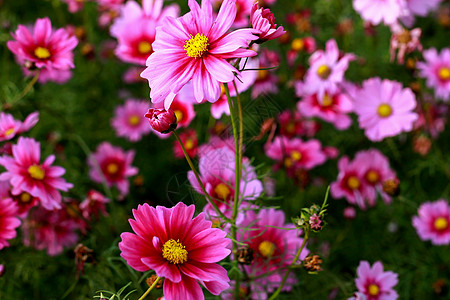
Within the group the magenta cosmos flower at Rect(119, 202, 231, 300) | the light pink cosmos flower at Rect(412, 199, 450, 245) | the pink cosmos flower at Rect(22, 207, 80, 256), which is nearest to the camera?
the magenta cosmos flower at Rect(119, 202, 231, 300)

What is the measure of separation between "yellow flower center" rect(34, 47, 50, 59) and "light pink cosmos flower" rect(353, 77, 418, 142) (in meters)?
0.96

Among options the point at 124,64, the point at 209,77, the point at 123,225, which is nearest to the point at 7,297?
the point at 123,225

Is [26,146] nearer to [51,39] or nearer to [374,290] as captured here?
[51,39]

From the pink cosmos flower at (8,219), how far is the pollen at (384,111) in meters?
1.14

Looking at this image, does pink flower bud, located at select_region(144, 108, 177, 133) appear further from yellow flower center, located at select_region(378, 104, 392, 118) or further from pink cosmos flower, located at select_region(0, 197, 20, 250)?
yellow flower center, located at select_region(378, 104, 392, 118)

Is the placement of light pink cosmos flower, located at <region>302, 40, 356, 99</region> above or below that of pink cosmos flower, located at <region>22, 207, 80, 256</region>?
above

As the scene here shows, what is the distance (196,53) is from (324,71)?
877 mm

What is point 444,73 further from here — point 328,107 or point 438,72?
point 328,107

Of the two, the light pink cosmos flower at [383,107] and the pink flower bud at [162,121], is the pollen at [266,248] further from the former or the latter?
the light pink cosmos flower at [383,107]

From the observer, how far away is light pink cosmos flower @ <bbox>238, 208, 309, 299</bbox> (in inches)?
39.0

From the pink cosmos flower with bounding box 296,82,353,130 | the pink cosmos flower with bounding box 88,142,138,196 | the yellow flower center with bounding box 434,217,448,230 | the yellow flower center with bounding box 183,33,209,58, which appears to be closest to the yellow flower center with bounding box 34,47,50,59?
the pink cosmos flower with bounding box 88,142,138,196

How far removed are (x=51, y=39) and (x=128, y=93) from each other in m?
0.76

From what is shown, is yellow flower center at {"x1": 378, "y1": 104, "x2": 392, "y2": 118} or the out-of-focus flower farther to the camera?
yellow flower center at {"x1": 378, "y1": 104, "x2": 392, "y2": 118}

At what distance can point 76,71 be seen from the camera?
77.3 inches
